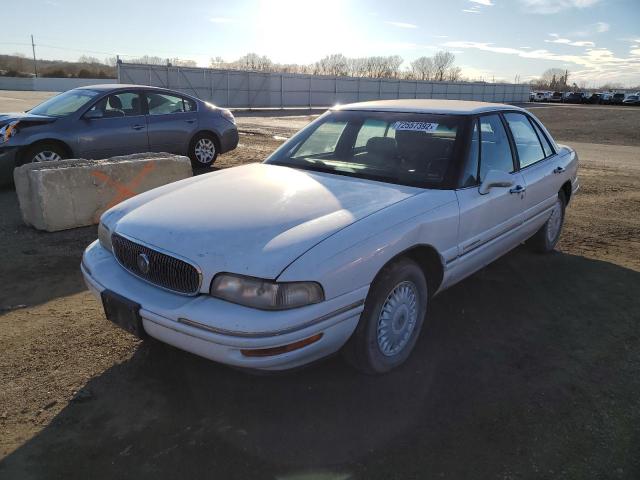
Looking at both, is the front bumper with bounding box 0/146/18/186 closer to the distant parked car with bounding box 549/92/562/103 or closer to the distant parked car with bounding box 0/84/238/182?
the distant parked car with bounding box 0/84/238/182

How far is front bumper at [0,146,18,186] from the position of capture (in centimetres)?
701

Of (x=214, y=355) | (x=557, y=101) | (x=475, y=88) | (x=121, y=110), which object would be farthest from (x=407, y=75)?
(x=214, y=355)

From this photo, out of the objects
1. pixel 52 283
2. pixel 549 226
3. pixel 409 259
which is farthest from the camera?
pixel 549 226

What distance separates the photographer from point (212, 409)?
8.97 ft

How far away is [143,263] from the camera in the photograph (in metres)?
2.74

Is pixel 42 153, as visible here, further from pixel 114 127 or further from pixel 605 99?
pixel 605 99

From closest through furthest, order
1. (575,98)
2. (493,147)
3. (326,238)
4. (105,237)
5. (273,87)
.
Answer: (326,238) → (105,237) → (493,147) → (273,87) → (575,98)

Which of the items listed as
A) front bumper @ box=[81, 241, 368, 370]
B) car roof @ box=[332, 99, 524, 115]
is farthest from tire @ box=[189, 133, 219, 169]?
front bumper @ box=[81, 241, 368, 370]

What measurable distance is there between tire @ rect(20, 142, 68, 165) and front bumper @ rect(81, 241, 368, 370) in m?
5.54

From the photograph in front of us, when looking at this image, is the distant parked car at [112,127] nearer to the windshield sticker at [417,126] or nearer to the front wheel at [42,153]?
the front wheel at [42,153]

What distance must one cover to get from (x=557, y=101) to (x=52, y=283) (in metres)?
68.3

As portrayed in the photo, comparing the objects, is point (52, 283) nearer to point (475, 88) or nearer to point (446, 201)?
point (446, 201)

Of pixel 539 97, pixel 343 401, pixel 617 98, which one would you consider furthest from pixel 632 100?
pixel 343 401

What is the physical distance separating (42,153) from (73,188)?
210 cm
